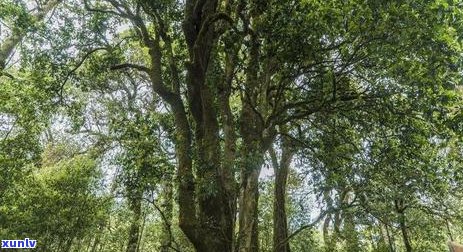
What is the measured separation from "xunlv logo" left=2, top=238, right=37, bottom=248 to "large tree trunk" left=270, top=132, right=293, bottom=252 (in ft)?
19.5

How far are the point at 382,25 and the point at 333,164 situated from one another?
300 centimetres

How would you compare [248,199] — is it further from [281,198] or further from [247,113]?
[281,198]

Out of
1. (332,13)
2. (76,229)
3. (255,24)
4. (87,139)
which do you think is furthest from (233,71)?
(87,139)

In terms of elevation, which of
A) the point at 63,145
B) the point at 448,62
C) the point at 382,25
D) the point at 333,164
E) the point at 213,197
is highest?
the point at 63,145

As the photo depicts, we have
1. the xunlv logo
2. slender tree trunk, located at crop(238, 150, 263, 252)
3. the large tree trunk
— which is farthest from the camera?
the large tree trunk

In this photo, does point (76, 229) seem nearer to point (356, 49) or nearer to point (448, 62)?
point (356, 49)

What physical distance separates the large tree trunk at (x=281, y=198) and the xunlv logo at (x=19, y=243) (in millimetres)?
5941

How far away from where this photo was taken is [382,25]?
5457 mm

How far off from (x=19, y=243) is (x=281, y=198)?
267 inches

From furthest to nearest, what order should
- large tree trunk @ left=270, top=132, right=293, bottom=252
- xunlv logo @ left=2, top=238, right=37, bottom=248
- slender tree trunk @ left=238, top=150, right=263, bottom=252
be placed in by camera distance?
large tree trunk @ left=270, top=132, right=293, bottom=252
xunlv logo @ left=2, top=238, right=37, bottom=248
slender tree trunk @ left=238, top=150, right=263, bottom=252

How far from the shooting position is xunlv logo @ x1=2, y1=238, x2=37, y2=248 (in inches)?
363

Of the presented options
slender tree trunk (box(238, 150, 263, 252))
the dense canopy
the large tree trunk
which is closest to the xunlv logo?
the dense canopy

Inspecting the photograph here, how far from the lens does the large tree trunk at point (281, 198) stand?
991cm

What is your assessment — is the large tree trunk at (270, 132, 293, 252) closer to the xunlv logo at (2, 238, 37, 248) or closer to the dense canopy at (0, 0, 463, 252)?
the dense canopy at (0, 0, 463, 252)
